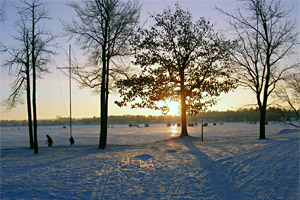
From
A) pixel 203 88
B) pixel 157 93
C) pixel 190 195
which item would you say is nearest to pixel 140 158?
pixel 190 195

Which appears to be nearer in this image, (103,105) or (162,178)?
(162,178)

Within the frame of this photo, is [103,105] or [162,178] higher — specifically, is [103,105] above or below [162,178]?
above

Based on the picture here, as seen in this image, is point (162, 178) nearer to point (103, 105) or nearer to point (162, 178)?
point (162, 178)

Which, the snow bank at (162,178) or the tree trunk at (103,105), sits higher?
the tree trunk at (103,105)

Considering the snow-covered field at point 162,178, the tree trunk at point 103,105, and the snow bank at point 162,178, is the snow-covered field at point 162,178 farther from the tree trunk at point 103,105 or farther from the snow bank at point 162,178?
the tree trunk at point 103,105

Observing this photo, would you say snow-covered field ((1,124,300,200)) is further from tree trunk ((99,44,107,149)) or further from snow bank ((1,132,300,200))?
tree trunk ((99,44,107,149))

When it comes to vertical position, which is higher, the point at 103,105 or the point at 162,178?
the point at 103,105

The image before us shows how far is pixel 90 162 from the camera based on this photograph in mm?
12266

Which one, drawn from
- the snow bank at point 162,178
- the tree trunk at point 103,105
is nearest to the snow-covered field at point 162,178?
the snow bank at point 162,178

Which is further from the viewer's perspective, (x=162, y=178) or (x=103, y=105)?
(x=103, y=105)

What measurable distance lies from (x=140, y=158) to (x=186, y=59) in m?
14.0

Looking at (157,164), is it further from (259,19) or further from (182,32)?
(259,19)

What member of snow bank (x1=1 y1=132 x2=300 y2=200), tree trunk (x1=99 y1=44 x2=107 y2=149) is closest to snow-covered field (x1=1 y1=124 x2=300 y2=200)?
snow bank (x1=1 y1=132 x2=300 y2=200)

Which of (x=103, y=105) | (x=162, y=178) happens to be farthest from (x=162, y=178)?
(x=103, y=105)
